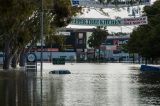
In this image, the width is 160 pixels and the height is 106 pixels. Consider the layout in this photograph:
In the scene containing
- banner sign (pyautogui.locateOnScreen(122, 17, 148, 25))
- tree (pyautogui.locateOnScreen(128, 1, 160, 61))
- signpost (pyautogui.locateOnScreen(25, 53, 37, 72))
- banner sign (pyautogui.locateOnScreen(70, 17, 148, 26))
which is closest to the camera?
banner sign (pyautogui.locateOnScreen(122, 17, 148, 25))

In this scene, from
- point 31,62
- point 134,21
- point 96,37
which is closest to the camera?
point 134,21

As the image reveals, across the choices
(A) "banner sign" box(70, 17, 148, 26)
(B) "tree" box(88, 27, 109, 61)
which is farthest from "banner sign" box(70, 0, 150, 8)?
(B) "tree" box(88, 27, 109, 61)

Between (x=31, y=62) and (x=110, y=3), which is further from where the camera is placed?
(x=31, y=62)

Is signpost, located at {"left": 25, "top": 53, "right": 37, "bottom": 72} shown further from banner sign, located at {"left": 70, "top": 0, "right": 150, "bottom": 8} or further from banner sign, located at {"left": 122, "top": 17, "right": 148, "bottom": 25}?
banner sign, located at {"left": 70, "top": 0, "right": 150, "bottom": 8}

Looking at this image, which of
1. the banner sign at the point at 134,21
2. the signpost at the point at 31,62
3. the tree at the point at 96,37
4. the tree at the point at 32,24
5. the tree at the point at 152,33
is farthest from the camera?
the tree at the point at 96,37

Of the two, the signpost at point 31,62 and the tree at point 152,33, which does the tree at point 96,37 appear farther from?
the signpost at point 31,62

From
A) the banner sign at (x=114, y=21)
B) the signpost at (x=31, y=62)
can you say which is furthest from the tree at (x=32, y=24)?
the banner sign at (x=114, y=21)

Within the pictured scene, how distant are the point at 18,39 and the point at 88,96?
4039cm

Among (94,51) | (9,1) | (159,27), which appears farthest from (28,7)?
(94,51)

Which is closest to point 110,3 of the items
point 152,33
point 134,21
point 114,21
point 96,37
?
point 134,21

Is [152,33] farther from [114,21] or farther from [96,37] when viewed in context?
[96,37]

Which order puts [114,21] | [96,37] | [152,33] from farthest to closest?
1. [96,37]
2. [152,33]
3. [114,21]

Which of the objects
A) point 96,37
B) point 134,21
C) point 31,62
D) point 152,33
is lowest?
point 31,62

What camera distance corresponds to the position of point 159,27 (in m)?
65.8
